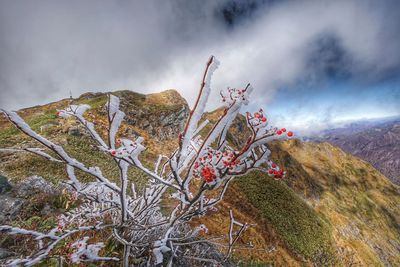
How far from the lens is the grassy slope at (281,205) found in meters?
14.5

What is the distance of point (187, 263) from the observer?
3.87 metres

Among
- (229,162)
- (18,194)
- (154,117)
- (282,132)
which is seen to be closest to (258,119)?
(282,132)

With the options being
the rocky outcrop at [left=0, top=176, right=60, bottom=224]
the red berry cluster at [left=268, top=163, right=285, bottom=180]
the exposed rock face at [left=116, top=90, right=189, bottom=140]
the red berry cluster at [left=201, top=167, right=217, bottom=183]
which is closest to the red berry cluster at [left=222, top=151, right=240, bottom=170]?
the red berry cluster at [left=201, top=167, right=217, bottom=183]

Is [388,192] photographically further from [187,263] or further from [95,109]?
[187,263]

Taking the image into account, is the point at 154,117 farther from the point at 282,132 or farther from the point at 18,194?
the point at 282,132

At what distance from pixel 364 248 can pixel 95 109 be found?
37.8 meters

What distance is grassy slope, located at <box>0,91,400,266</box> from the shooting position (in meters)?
14.5

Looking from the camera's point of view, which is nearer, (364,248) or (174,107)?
(174,107)

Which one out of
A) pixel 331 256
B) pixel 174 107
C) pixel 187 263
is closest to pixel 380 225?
pixel 331 256

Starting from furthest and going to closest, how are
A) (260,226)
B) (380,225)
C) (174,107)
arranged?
(380,225)
(174,107)
(260,226)

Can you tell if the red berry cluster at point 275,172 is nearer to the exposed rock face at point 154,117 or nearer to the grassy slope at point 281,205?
the grassy slope at point 281,205

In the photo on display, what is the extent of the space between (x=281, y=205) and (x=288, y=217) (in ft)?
4.52

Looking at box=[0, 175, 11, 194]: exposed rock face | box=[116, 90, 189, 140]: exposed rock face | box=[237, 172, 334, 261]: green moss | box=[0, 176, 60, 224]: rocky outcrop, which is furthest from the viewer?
box=[116, 90, 189, 140]: exposed rock face

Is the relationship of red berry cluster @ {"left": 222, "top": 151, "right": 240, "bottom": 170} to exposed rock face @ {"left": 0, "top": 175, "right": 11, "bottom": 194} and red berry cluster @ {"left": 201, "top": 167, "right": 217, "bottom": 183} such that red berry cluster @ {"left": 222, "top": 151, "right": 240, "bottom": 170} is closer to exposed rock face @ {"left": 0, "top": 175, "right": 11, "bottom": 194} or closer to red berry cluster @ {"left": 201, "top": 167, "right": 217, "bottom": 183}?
red berry cluster @ {"left": 201, "top": 167, "right": 217, "bottom": 183}
